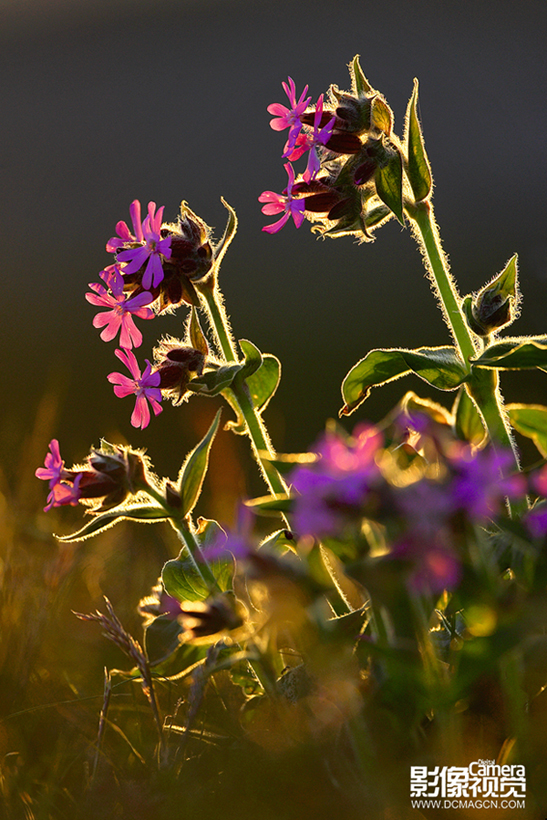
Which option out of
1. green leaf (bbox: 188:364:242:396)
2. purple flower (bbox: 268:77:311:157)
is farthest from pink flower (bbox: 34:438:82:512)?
purple flower (bbox: 268:77:311:157)

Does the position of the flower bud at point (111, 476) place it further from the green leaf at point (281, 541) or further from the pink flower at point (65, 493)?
the green leaf at point (281, 541)

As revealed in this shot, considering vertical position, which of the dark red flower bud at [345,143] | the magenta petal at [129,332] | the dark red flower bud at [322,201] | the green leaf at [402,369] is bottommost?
the green leaf at [402,369]

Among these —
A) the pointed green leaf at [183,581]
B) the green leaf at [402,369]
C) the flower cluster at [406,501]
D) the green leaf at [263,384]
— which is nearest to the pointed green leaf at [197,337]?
the green leaf at [263,384]

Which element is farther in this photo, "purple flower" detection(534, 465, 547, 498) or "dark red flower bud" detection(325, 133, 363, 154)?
"dark red flower bud" detection(325, 133, 363, 154)

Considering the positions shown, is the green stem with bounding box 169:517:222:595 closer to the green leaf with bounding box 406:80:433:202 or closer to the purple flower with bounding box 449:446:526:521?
the purple flower with bounding box 449:446:526:521

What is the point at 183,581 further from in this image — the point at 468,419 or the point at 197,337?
the point at 468,419
